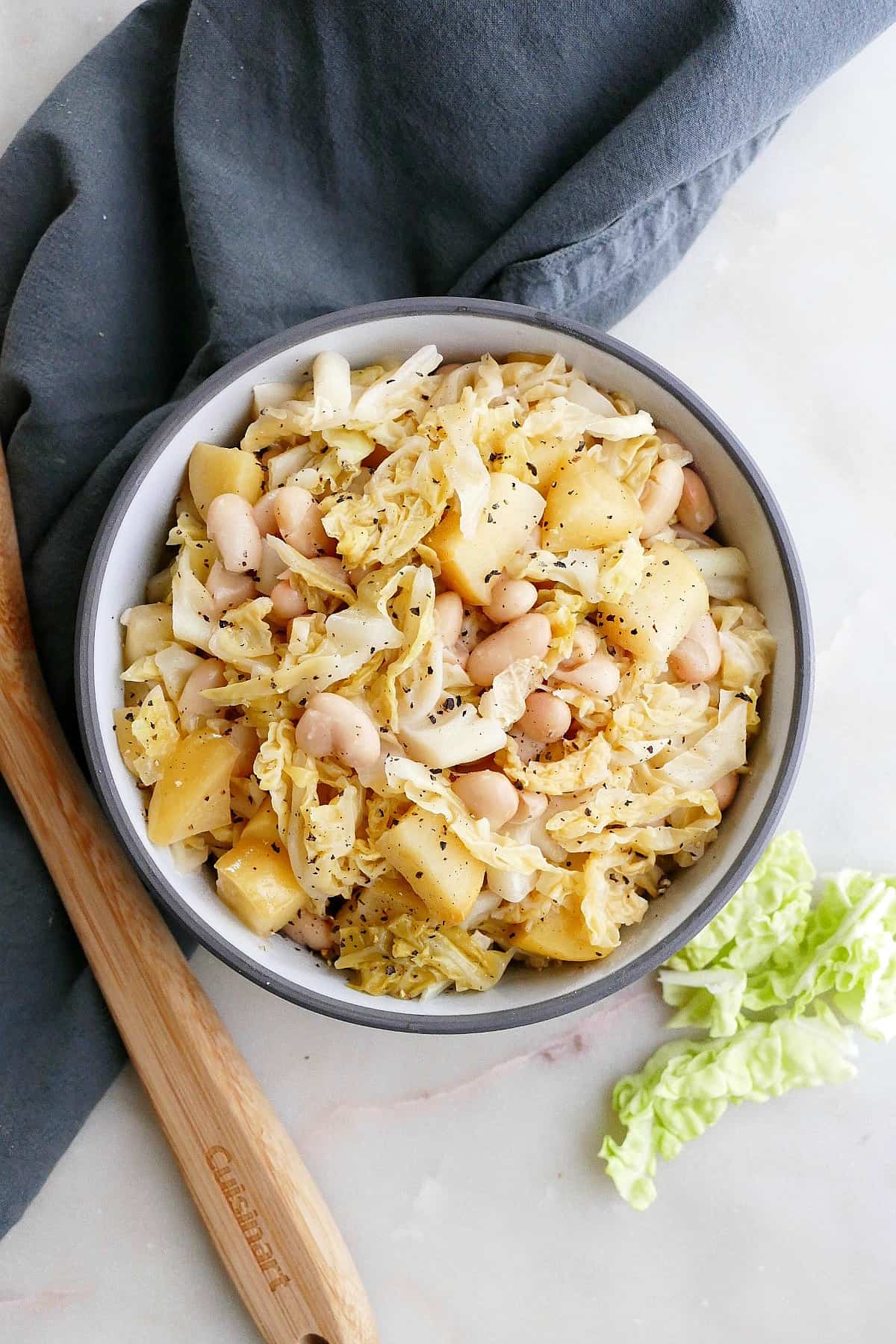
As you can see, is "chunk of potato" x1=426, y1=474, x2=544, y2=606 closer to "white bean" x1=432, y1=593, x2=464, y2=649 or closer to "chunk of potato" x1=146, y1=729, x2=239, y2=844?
"white bean" x1=432, y1=593, x2=464, y2=649

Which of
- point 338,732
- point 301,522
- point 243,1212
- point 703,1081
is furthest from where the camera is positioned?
point 703,1081

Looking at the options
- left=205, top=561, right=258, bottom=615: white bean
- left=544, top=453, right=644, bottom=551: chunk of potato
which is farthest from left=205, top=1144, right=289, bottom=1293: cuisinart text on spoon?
left=544, top=453, right=644, bottom=551: chunk of potato

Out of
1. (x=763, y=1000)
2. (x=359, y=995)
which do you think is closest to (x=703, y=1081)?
(x=763, y=1000)

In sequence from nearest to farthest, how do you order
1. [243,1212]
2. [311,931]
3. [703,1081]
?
Answer: 1. [311,931]
2. [243,1212]
3. [703,1081]

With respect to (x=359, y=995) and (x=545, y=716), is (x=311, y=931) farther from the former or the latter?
(x=545, y=716)

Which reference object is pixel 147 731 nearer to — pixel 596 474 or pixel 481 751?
pixel 481 751

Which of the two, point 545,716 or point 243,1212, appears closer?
point 545,716

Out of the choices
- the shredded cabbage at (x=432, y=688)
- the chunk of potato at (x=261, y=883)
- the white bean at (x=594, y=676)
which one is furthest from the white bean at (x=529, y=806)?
the chunk of potato at (x=261, y=883)
